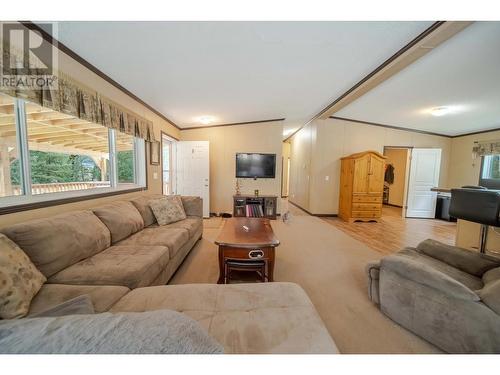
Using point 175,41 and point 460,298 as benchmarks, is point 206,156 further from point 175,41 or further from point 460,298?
point 460,298

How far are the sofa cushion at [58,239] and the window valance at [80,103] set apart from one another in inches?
39.0

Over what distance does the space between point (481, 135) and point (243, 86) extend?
6.50 metres

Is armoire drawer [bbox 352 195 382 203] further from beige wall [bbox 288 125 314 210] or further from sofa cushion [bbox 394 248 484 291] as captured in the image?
sofa cushion [bbox 394 248 484 291]

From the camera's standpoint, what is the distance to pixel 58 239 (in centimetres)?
145

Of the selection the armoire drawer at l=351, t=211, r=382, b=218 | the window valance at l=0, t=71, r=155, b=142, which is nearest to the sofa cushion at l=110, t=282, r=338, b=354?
the window valance at l=0, t=71, r=155, b=142

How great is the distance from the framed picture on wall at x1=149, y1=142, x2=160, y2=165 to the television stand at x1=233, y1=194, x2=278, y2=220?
1.98m

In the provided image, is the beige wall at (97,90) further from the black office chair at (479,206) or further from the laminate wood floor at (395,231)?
the black office chair at (479,206)

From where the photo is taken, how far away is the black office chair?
1974 mm

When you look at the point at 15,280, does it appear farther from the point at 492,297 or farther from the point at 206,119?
the point at 206,119

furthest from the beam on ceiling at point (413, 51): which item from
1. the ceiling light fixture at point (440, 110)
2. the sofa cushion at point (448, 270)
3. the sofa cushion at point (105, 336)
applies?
the sofa cushion at point (105, 336)

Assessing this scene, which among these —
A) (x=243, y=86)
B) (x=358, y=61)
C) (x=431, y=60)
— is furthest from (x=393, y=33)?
(x=243, y=86)

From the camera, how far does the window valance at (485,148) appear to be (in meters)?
4.67

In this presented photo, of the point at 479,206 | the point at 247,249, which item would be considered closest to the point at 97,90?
the point at 247,249

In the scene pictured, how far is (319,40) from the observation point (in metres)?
1.93
